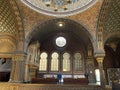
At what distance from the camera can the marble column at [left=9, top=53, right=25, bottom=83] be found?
10.8 m

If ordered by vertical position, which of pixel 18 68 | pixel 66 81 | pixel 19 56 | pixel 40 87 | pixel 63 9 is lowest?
pixel 40 87

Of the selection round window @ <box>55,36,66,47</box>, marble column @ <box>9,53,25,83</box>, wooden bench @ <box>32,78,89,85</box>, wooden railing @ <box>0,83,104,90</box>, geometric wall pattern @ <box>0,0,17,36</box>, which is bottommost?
wooden railing @ <box>0,83,104,90</box>

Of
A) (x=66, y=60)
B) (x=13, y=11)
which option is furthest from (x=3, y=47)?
(x=66, y=60)

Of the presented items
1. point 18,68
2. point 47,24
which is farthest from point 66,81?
point 47,24

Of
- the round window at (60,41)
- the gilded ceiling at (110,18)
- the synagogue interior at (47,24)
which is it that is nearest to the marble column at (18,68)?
the synagogue interior at (47,24)

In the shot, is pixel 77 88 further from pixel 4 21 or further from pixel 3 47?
pixel 4 21

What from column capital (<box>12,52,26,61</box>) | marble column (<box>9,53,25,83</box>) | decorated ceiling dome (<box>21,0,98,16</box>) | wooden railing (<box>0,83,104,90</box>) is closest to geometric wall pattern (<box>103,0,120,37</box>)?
decorated ceiling dome (<box>21,0,98,16</box>)

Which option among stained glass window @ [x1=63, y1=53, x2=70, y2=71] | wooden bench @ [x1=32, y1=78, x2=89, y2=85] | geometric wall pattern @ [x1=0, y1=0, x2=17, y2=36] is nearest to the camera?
geometric wall pattern @ [x1=0, y1=0, x2=17, y2=36]

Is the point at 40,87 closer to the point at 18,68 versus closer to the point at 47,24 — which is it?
the point at 18,68

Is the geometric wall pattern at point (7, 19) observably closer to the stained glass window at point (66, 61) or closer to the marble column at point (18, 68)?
the marble column at point (18, 68)

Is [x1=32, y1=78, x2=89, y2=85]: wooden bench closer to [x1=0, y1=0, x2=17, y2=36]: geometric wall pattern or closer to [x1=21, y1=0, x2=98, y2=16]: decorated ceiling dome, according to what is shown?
[x1=0, y1=0, x2=17, y2=36]: geometric wall pattern

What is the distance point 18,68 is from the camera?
1121cm

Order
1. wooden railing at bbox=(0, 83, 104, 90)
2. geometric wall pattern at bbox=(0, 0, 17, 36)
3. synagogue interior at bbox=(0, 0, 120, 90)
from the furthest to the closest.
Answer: geometric wall pattern at bbox=(0, 0, 17, 36) < synagogue interior at bbox=(0, 0, 120, 90) < wooden railing at bbox=(0, 83, 104, 90)

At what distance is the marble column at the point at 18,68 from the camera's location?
1084cm
